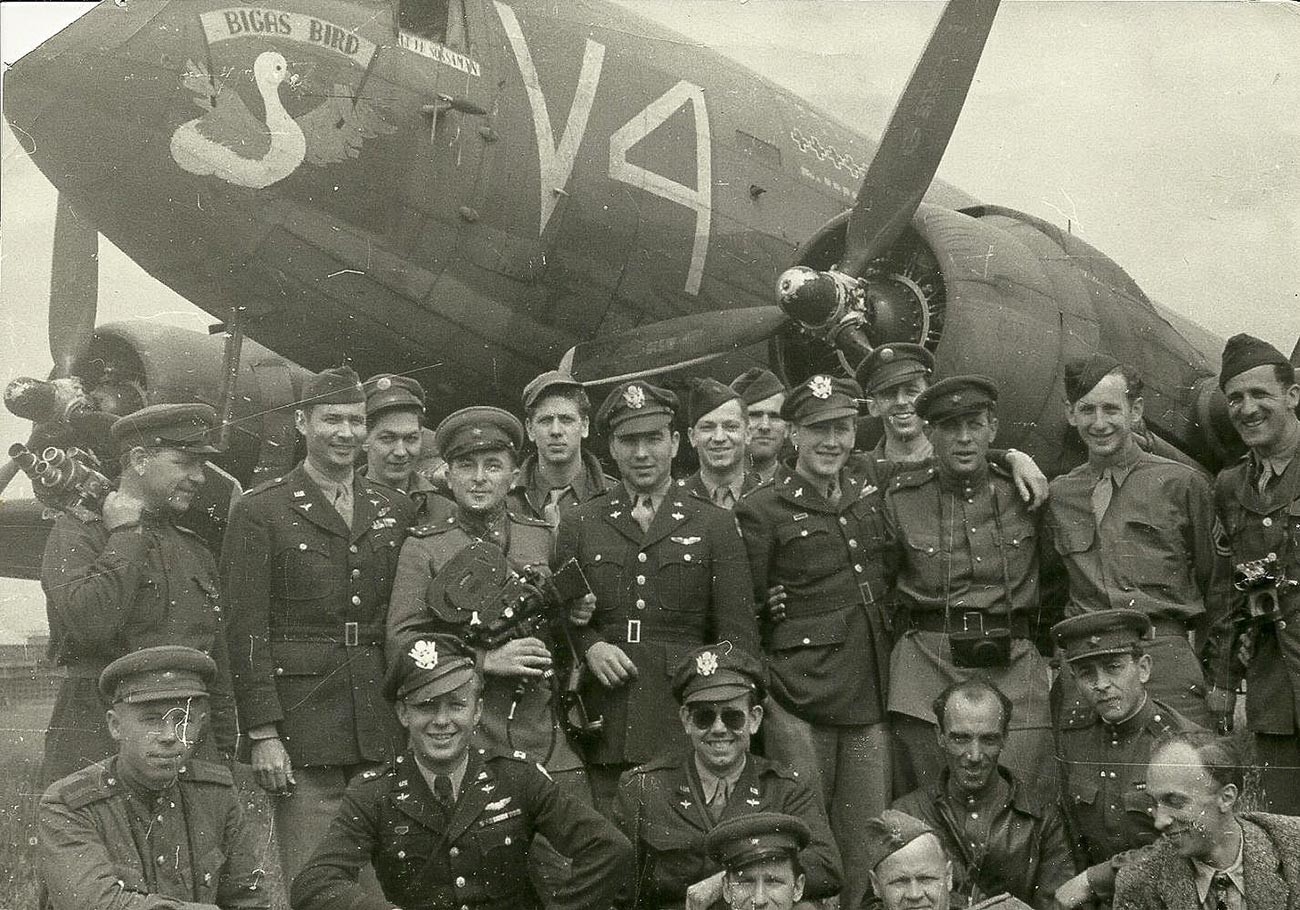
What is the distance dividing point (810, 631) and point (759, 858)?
1566 millimetres

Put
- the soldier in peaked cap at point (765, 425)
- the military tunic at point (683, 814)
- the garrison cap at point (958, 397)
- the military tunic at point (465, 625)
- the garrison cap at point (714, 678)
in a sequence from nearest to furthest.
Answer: the military tunic at point (683, 814), the garrison cap at point (714, 678), the military tunic at point (465, 625), the garrison cap at point (958, 397), the soldier in peaked cap at point (765, 425)

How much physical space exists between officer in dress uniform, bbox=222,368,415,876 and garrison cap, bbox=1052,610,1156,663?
2856mm

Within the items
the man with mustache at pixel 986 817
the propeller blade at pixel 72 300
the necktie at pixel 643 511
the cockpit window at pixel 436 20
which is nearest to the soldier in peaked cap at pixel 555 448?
the necktie at pixel 643 511

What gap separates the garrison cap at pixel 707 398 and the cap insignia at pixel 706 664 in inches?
59.9

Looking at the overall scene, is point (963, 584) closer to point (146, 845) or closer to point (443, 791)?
point (443, 791)

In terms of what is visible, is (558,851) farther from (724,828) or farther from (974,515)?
(974,515)

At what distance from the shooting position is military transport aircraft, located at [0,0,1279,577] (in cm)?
738

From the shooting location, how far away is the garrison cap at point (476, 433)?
19.0 feet

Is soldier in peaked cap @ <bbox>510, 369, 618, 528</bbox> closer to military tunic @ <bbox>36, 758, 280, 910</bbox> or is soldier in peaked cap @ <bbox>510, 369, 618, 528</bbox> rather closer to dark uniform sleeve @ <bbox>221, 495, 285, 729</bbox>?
dark uniform sleeve @ <bbox>221, 495, 285, 729</bbox>

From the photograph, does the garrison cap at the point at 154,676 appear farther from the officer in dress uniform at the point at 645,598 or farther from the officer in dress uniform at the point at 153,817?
the officer in dress uniform at the point at 645,598

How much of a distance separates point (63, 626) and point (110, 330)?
423cm

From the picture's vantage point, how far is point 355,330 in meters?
8.08

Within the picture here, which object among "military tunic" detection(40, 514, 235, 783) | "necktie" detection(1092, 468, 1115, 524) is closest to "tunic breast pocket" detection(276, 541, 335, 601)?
"military tunic" detection(40, 514, 235, 783)

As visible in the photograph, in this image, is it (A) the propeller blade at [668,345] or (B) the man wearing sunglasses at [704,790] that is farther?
(A) the propeller blade at [668,345]
